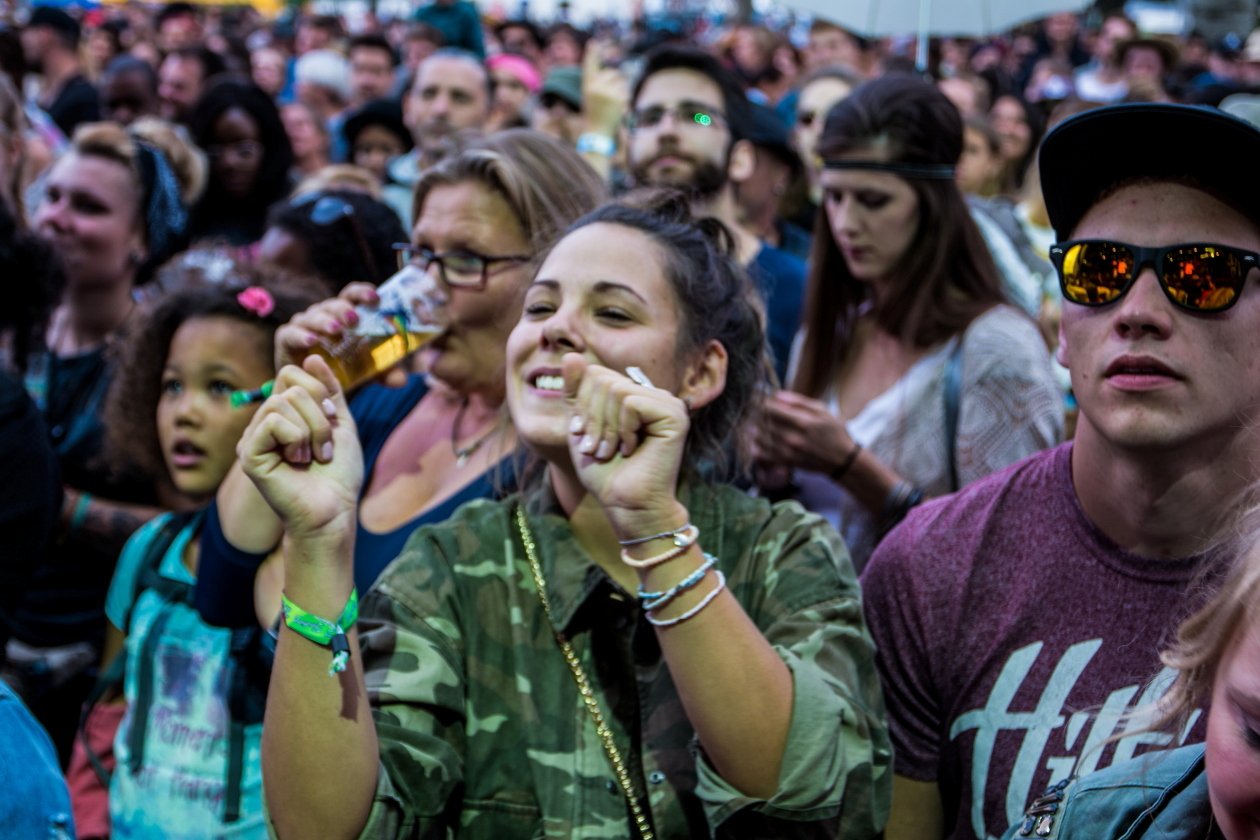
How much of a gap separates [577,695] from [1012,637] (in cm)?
67

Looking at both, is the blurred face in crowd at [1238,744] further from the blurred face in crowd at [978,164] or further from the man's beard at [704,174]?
the blurred face in crowd at [978,164]

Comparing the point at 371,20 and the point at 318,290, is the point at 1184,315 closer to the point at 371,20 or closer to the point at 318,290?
the point at 318,290

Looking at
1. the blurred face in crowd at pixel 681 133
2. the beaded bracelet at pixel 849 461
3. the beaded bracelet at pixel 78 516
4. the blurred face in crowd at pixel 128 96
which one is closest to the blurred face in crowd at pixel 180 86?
the blurred face in crowd at pixel 128 96

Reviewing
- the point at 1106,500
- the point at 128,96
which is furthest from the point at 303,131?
the point at 1106,500

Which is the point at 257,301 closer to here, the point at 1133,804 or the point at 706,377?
the point at 706,377

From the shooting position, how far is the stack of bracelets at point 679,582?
1.88 m

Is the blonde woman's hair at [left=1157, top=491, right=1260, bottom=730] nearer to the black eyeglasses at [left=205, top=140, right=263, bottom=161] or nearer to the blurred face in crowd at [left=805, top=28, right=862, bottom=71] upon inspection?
the black eyeglasses at [left=205, top=140, right=263, bottom=161]

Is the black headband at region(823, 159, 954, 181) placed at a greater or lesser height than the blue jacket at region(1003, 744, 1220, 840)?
greater

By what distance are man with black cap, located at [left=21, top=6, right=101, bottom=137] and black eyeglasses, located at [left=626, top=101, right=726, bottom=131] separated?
494cm

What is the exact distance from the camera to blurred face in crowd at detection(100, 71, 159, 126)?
7707mm

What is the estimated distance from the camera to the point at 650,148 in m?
4.56

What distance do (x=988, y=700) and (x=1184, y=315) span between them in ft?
2.10

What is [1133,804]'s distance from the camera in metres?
1.59

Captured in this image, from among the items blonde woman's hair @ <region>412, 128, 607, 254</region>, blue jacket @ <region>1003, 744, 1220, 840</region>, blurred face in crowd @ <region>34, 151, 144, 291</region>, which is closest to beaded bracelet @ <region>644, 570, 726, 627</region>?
blue jacket @ <region>1003, 744, 1220, 840</region>
